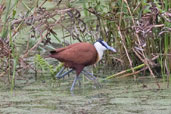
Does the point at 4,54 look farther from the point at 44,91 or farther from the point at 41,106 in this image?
the point at 41,106

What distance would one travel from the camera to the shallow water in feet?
14.1

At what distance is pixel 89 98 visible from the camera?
4676 mm

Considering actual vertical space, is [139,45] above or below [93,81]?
above

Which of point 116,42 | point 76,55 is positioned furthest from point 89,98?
point 116,42

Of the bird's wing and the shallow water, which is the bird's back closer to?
the bird's wing

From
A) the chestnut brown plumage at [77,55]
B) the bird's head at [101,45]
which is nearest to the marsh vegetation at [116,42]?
the bird's head at [101,45]

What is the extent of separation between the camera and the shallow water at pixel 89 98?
4.31 metres

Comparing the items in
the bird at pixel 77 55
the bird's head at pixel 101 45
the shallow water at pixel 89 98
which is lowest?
the shallow water at pixel 89 98

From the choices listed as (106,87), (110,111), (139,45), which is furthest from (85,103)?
(139,45)

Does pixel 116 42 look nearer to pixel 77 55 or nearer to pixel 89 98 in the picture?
pixel 77 55

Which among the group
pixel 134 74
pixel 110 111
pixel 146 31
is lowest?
pixel 110 111

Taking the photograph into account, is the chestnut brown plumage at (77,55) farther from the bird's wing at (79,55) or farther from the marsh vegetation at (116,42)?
the marsh vegetation at (116,42)

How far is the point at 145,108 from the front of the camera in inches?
172

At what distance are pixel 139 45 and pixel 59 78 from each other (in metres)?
0.94
